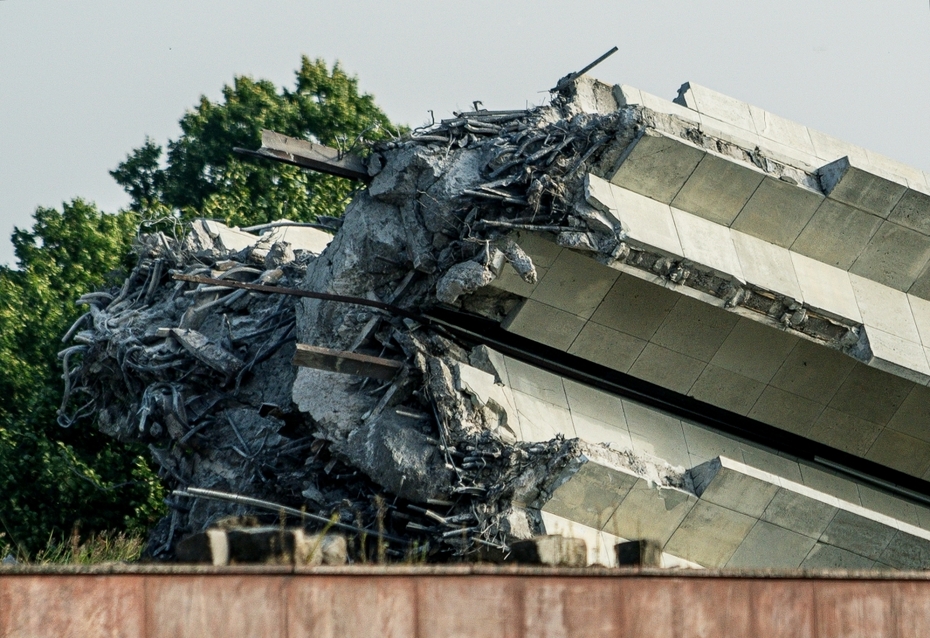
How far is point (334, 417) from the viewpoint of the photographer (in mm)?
15508

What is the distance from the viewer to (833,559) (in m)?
15.0

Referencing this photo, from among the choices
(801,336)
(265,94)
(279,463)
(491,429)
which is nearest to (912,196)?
(801,336)

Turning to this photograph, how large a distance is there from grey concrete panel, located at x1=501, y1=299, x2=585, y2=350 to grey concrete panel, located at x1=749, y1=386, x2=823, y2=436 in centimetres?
227

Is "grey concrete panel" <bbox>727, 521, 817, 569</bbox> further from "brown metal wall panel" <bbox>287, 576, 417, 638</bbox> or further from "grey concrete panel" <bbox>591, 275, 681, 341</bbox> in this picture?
"brown metal wall panel" <bbox>287, 576, 417, 638</bbox>

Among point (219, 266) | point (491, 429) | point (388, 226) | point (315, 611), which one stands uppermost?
point (219, 266)

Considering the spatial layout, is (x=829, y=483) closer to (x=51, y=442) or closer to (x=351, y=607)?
(x=351, y=607)

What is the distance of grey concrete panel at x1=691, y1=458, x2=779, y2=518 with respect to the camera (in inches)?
560

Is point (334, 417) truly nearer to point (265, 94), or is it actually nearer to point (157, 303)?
point (157, 303)

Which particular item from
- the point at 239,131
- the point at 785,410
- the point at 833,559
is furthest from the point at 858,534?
the point at 239,131

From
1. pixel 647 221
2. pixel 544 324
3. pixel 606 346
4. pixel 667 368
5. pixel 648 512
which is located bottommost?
pixel 648 512

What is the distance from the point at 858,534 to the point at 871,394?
171 cm

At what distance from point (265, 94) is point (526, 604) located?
31.2 meters

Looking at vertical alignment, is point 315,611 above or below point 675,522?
below

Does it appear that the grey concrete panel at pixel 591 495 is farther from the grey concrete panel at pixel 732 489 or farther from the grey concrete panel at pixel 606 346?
the grey concrete panel at pixel 606 346
